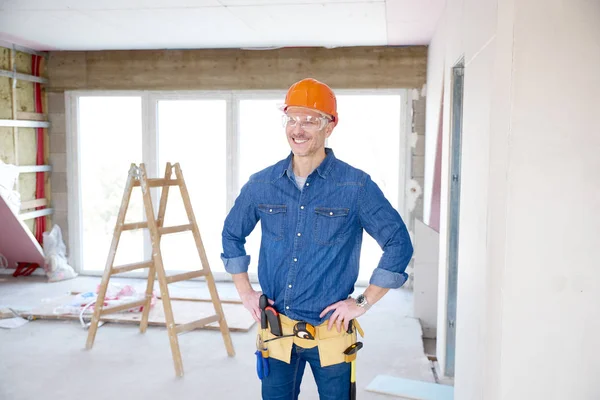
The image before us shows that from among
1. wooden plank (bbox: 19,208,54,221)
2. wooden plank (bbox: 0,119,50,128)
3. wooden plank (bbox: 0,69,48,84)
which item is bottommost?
wooden plank (bbox: 19,208,54,221)

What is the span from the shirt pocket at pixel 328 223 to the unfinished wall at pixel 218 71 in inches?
161

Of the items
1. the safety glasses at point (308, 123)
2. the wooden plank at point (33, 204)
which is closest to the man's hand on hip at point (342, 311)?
the safety glasses at point (308, 123)

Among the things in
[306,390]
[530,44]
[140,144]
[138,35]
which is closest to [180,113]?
[140,144]

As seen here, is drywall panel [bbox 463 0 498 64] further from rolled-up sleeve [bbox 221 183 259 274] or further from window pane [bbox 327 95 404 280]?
window pane [bbox 327 95 404 280]

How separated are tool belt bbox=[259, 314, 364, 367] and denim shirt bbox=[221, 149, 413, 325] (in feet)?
0.14

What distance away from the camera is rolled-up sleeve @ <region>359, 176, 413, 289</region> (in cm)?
184

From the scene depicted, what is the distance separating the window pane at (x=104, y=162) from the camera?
20.6 feet

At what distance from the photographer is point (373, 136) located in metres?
5.93

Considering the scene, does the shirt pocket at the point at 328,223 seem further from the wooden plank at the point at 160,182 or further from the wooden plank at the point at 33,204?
the wooden plank at the point at 33,204

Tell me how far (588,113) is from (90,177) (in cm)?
590

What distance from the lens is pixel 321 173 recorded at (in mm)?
1882

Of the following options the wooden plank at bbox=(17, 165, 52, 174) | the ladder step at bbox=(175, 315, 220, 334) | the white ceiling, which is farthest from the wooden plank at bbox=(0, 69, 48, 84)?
the ladder step at bbox=(175, 315, 220, 334)

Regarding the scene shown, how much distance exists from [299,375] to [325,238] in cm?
54

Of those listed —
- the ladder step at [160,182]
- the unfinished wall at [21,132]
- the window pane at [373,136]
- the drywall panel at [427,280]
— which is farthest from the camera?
the window pane at [373,136]
